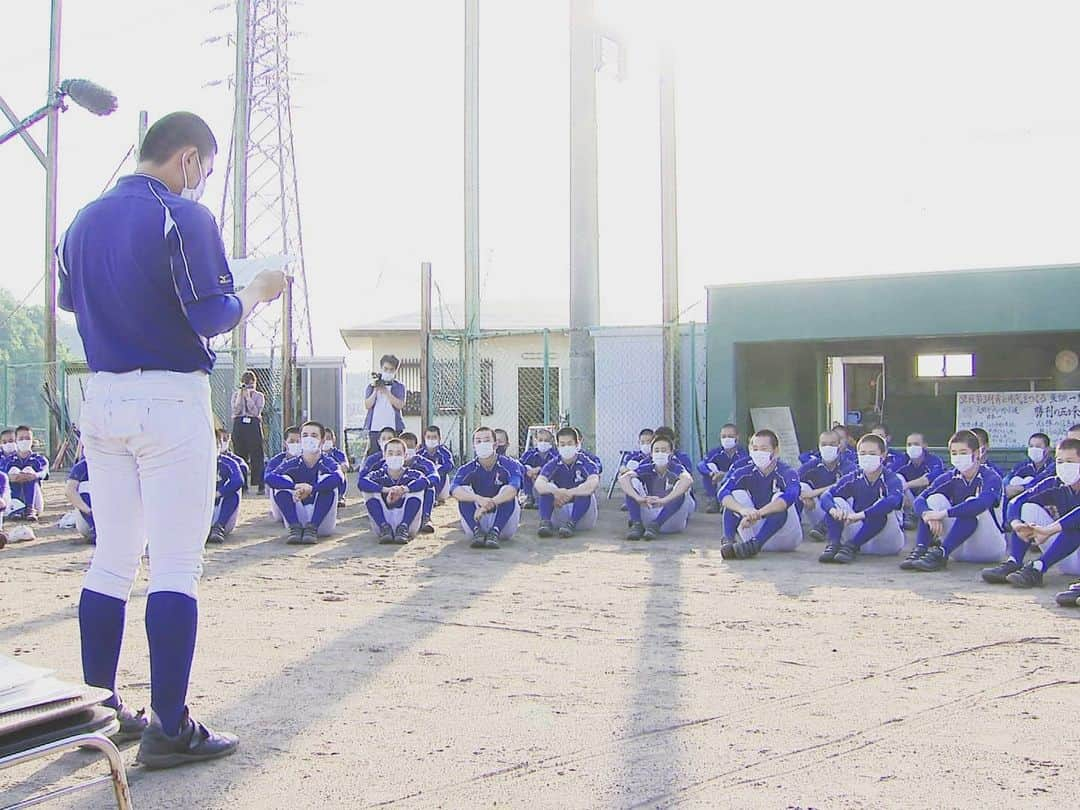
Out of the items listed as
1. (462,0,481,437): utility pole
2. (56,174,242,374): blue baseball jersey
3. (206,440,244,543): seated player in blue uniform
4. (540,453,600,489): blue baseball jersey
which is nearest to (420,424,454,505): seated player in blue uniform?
(462,0,481,437): utility pole

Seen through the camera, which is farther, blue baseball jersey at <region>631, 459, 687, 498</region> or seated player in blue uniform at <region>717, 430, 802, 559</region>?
blue baseball jersey at <region>631, 459, 687, 498</region>

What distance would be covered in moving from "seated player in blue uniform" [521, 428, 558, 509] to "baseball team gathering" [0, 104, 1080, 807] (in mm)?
36

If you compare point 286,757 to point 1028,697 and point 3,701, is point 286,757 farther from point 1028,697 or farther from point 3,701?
point 1028,697

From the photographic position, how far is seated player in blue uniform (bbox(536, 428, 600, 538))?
428 inches

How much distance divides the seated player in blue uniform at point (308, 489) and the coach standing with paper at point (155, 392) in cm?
674

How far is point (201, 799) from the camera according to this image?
10.3ft

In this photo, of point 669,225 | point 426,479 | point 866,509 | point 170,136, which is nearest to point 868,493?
point 866,509

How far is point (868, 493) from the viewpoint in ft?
30.4

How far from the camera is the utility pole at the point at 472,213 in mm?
16125

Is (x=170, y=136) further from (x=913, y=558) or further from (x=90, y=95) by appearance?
(x=913, y=558)

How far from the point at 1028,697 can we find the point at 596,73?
11.7m

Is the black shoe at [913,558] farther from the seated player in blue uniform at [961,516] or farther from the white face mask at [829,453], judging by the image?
the white face mask at [829,453]

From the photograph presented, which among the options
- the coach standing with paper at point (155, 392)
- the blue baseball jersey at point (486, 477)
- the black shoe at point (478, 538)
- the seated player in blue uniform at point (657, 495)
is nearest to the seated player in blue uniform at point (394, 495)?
the blue baseball jersey at point (486, 477)

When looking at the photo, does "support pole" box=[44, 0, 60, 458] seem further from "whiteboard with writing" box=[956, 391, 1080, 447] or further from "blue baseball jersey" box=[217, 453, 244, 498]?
"whiteboard with writing" box=[956, 391, 1080, 447]
